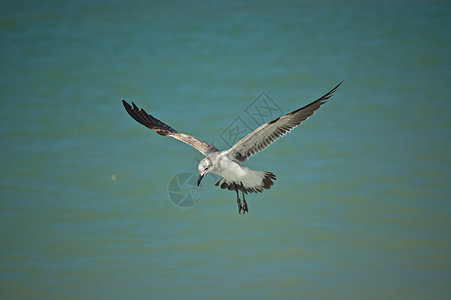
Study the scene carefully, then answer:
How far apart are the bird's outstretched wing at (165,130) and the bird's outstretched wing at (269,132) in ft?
1.60

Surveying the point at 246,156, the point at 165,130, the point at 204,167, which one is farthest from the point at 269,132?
the point at 165,130

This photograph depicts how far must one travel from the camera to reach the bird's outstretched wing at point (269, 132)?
7.05 m

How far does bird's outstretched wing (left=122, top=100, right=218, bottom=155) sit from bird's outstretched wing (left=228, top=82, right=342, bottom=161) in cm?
49

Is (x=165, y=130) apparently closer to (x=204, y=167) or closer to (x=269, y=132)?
(x=204, y=167)

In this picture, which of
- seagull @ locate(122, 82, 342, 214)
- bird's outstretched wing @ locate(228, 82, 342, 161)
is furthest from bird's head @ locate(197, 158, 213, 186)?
bird's outstretched wing @ locate(228, 82, 342, 161)

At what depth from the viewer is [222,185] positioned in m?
7.93

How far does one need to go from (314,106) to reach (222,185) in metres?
1.63

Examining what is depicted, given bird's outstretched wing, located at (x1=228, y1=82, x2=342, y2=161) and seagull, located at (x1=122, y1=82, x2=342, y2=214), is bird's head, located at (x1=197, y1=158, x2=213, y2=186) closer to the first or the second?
seagull, located at (x1=122, y1=82, x2=342, y2=214)

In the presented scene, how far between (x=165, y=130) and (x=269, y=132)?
66.5 inches

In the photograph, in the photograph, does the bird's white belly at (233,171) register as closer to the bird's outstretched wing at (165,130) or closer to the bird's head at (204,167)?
the bird's head at (204,167)

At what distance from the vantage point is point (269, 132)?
727cm

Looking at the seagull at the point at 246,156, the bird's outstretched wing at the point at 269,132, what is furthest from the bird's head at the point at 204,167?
the bird's outstretched wing at the point at 269,132

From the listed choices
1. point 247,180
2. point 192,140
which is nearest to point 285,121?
point 247,180

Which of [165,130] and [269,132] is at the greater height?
[165,130]
